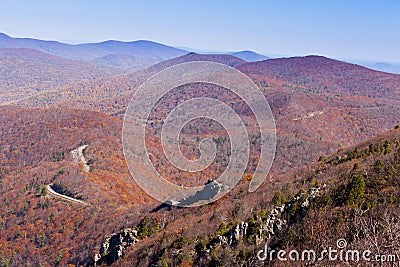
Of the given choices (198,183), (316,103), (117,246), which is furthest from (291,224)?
(316,103)

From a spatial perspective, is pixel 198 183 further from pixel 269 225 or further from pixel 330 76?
pixel 330 76

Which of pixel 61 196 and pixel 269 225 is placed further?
pixel 61 196

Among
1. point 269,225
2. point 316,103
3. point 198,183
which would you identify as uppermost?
point 316,103

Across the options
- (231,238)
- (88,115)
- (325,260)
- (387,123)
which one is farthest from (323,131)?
(325,260)

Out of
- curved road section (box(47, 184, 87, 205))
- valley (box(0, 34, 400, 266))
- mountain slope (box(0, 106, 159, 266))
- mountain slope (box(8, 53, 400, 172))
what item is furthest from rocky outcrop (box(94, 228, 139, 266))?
mountain slope (box(8, 53, 400, 172))

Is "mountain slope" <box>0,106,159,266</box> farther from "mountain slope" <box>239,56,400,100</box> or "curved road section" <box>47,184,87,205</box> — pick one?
"mountain slope" <box>239,56,400,100</box>

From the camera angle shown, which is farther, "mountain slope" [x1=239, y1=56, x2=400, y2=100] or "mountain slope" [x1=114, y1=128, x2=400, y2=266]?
"mountain slope" [x1=239, y1=56, x2=400, y2=100]

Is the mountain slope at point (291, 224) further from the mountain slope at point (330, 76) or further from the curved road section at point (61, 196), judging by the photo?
the mountain slope at point (330, 76)

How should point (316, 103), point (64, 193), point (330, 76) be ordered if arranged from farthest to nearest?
point (330, 76)
point (316, 103)
point (64, 193)
